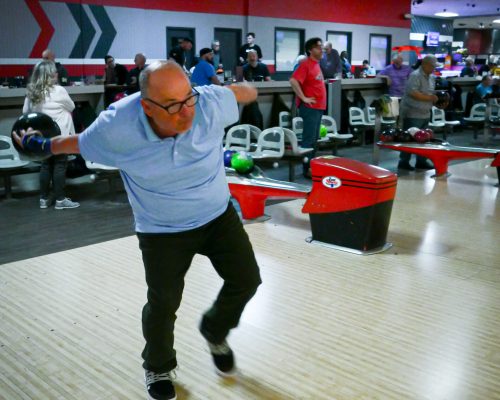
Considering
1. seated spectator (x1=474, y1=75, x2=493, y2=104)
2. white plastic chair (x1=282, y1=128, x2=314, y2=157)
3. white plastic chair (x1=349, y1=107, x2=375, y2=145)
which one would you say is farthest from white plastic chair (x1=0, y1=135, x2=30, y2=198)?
seated spectator (x1=474, y1=75, x2=493, y2=104)

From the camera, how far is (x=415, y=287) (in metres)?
3.08

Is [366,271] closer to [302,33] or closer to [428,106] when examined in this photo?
[428,106]

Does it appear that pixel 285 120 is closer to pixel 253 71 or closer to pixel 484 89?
pixel 253 71

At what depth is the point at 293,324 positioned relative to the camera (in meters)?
2.63

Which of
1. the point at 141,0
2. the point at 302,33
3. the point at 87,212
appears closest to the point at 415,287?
the point at 87,212

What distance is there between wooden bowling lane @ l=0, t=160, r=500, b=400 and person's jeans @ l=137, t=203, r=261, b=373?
0.70 feet

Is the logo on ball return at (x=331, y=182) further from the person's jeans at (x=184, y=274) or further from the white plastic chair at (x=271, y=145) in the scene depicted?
the white plastic chair at (x=271, y=145)

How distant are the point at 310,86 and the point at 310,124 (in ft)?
1.28

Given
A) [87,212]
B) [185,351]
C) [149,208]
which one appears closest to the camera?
[149,208]

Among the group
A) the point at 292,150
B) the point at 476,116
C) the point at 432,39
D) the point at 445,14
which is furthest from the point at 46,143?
the point at 432,39

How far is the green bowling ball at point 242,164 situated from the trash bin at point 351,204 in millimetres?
740

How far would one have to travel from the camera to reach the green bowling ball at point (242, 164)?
173 inches

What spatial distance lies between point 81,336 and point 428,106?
→ 192 inches

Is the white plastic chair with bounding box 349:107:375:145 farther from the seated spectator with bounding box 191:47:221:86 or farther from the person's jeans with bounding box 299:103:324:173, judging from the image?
the seated spectator with bounding box 191:47:221:86
